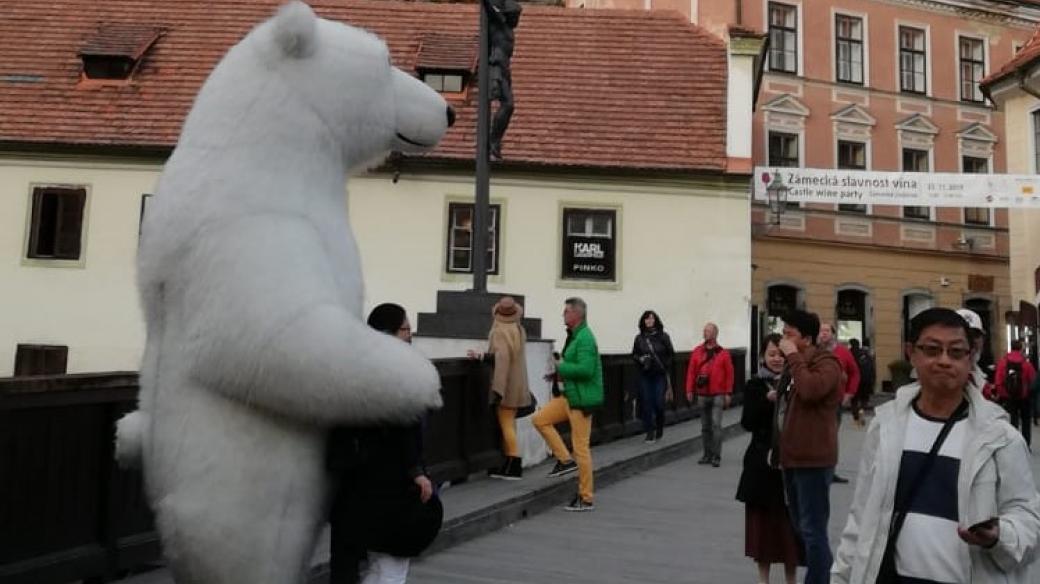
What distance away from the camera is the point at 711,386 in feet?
36.5

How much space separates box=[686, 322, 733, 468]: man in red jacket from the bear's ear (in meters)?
8.97

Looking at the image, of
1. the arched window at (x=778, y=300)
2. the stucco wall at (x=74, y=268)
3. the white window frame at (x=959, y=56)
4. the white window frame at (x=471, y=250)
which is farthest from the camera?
the white window frame at (x=959, y=56)

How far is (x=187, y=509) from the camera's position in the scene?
246 centimetres

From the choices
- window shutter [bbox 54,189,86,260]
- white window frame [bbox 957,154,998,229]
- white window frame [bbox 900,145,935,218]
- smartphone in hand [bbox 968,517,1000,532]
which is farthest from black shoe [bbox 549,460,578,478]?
white window frame [bbox 957,154,998,229]

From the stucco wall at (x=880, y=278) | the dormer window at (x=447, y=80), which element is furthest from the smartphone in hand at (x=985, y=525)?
the stucco wall at (x=880, y=278)

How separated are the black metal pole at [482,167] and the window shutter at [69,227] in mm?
12483

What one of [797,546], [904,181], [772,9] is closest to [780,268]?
[904,181]

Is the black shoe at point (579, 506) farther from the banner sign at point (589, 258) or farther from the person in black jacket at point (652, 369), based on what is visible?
the banner sign at point (589, 258)

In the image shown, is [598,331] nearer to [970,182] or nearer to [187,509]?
[970,182]

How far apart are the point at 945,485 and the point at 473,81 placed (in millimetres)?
17950

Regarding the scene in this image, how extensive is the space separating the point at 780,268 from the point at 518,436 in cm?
1840

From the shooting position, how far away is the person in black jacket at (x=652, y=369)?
493 inches

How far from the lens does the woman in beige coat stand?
8.63 m

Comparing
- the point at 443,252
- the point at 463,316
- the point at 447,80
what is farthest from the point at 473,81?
the point at 463,316
